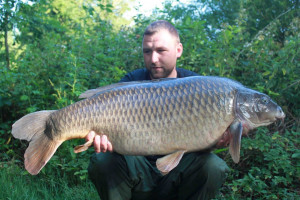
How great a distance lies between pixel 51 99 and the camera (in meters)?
2.98

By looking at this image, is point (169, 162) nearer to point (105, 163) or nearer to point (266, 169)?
point (105, 163)

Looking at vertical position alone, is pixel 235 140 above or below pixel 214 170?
above

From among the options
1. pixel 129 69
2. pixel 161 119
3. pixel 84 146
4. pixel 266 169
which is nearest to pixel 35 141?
pixel 84 146

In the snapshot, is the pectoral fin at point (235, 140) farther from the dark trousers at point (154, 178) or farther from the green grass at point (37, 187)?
the green grass at point (37, 187)

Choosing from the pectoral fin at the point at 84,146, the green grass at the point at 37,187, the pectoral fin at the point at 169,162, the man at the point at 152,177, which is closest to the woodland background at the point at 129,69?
the green grass at the point at 37,187

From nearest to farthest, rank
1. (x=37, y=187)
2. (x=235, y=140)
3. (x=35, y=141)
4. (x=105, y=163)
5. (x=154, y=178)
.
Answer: (x=235, y=140) < (x=35, y=141) < (x=105, y=163) < (x=154, y=178) < (x=37, y=187)

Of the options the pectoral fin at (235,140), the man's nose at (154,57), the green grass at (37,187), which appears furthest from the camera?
the green grass at (37,187)

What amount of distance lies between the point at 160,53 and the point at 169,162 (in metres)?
0.81

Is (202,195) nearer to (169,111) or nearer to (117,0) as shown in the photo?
(169,111)

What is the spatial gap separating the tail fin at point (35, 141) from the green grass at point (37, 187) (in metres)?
0.67

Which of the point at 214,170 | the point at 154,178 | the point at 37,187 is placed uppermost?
the point at 214,170

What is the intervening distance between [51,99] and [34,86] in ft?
0.71

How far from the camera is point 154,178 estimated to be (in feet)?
6.05

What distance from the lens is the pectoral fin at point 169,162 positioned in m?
1.52
